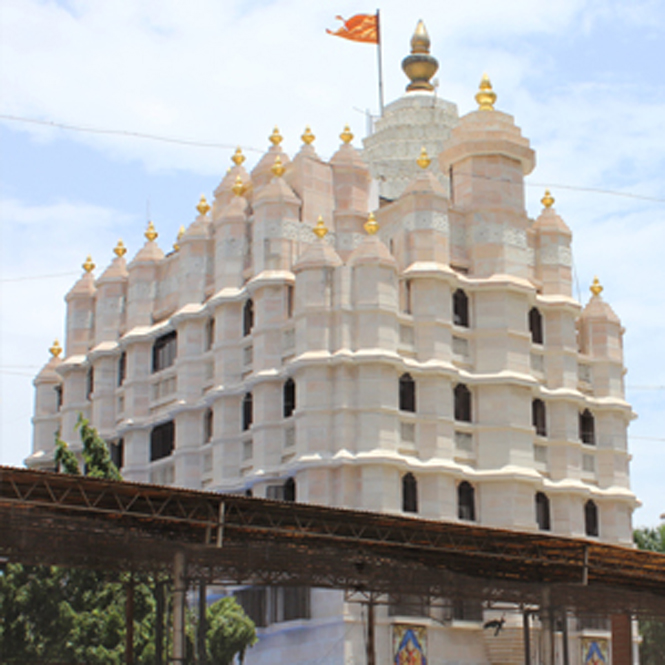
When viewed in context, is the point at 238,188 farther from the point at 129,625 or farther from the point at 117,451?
the point at 129,625

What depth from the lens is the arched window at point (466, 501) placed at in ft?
174

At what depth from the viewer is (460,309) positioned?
2184 inches

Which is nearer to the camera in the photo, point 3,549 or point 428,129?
point 3,549

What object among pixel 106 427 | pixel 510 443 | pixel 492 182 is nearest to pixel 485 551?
pixel 510 443

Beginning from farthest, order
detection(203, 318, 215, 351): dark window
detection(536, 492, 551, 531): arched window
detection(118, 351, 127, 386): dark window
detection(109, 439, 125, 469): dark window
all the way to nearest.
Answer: detection(118, 351, 127, 386): dark window, detection(109, 439, 125, 469): dark window, detection(203, 318, 215, 351): dark window, detection(536, 492, 551, 531): arched window

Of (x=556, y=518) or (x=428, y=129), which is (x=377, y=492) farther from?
(x=428, y=129)

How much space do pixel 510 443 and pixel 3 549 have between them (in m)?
22.8

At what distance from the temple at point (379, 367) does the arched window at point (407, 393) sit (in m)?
0.05

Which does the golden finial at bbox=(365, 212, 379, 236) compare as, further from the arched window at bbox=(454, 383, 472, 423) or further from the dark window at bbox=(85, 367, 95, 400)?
the dark window at bbox=(85, 367, 95, 400)

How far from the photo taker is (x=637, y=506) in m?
58.1

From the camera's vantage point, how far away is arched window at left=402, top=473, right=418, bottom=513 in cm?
5153

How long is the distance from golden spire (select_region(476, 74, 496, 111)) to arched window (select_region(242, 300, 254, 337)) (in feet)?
42.0

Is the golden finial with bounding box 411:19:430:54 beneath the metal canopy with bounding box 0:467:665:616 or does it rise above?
above

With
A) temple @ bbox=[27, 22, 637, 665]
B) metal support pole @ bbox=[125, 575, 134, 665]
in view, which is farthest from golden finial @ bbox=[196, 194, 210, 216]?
metal support pole @ bbox=[125, 575, 134, 665]
